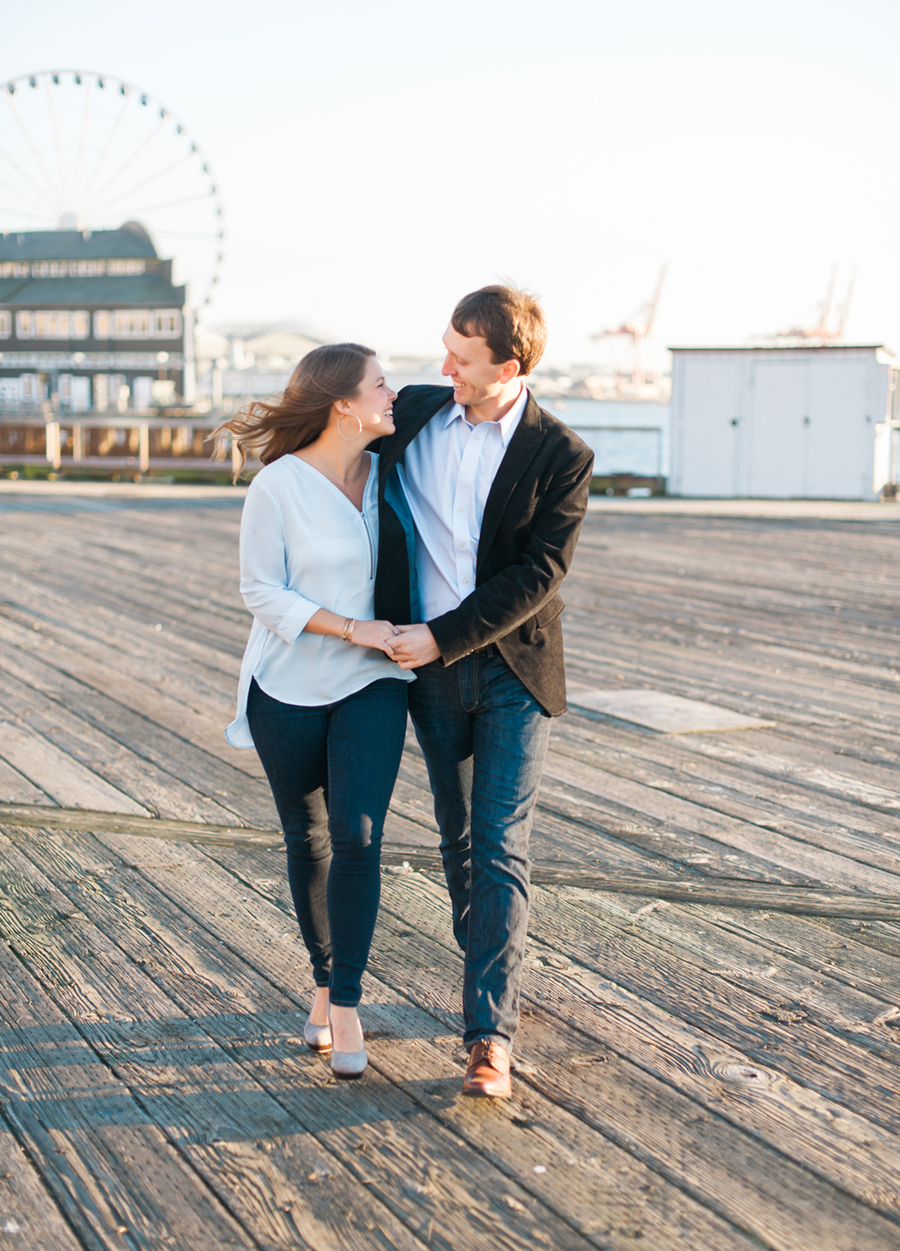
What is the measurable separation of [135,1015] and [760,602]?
790cm

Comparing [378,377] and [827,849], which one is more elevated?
[378,377]

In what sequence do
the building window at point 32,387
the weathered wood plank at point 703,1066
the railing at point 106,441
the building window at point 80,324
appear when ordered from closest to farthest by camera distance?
the weathered wood plank at point 703,1066, the railing at point 106,441, the building window at point 32,387, the building window at point 80,324

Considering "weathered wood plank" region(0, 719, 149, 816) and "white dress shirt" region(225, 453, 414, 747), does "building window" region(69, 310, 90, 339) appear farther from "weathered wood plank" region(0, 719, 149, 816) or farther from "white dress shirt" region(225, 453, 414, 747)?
"white dress shirt" region(225, 453, 414, 747)

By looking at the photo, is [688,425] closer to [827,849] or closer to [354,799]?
[827,849]

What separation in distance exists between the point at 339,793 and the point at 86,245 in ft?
185

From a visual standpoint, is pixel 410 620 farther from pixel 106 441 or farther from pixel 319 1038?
pixel 106 441

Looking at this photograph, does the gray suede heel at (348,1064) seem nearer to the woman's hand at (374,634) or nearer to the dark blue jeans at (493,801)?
the dark blue jeans at (493,801)

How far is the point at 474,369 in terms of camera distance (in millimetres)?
2590

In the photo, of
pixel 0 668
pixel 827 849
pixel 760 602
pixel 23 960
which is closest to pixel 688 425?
pixel 760 602

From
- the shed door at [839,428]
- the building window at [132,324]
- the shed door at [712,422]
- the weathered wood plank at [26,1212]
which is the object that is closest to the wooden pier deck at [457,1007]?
the weathered wood plank at [26,1212]

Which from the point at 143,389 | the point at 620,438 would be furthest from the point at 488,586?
the point at 620,438

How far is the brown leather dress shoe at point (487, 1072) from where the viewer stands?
2545mm

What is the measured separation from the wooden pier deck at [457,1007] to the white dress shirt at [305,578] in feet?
2.69

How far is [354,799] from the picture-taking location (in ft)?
8.57
